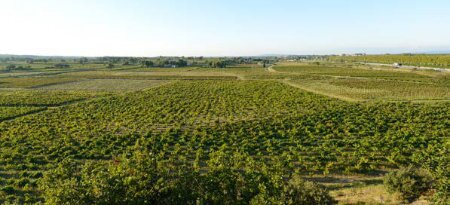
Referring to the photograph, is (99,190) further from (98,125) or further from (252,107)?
(252,107)

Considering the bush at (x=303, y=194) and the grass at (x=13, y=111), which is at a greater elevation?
the bush at (x=303, y=194)

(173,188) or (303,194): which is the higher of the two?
(173,188)

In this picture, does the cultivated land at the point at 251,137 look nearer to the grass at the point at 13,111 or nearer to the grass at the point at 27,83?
the grass at the point at 13,111

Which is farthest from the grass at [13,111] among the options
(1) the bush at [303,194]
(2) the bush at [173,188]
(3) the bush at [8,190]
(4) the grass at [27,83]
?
(1) the bush at [303,194]

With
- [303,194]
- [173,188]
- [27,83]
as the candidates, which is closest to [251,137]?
[303,194]

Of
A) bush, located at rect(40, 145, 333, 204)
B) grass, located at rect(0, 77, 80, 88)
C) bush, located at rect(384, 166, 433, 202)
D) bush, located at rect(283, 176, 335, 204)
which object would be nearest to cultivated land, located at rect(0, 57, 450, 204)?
bush, located at rect(384, 166, 433, 202)

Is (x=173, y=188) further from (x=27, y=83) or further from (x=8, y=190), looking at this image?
(x=27, y=83)

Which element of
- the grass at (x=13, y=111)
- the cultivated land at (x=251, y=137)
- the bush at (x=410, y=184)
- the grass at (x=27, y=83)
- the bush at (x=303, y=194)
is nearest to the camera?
the bush at (x=303, y=194)

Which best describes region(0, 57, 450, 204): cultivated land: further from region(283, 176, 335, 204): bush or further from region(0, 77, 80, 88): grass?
region(0, 77, 80, 88): grass
